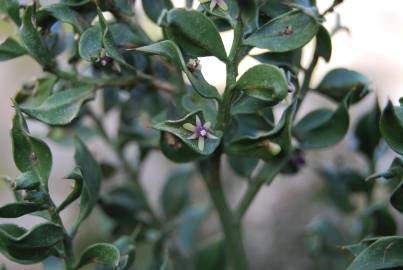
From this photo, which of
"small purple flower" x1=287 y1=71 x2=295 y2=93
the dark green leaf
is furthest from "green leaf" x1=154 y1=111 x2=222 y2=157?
the dark green leaf

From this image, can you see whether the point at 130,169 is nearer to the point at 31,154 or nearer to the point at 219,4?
the point at 31,154

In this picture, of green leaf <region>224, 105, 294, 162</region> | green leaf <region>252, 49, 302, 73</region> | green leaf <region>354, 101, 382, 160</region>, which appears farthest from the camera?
green leaf <region>354, 101, 382, 160</region>

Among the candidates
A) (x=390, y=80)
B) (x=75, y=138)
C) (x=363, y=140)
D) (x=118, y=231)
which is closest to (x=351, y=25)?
(x=390, y=80)

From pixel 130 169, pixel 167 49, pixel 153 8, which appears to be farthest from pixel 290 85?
pixel 130 169

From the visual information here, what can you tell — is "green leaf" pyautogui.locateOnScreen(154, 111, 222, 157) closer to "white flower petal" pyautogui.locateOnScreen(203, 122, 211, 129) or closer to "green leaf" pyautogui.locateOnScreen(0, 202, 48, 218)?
"white flower petal" pyautogui.locateOnScreen(203, 122, 211, 129)

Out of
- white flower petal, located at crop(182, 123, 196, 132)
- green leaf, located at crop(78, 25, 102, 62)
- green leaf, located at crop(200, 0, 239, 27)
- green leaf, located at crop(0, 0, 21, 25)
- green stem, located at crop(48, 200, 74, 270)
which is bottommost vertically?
green stem, located at crop(48, 200, 74, 270)

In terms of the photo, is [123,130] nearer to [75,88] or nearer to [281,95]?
[75,88]

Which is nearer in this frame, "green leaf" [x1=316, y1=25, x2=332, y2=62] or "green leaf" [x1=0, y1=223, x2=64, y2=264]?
"green leaf" [x1=0, y1=223, x2=64, y2=264]
